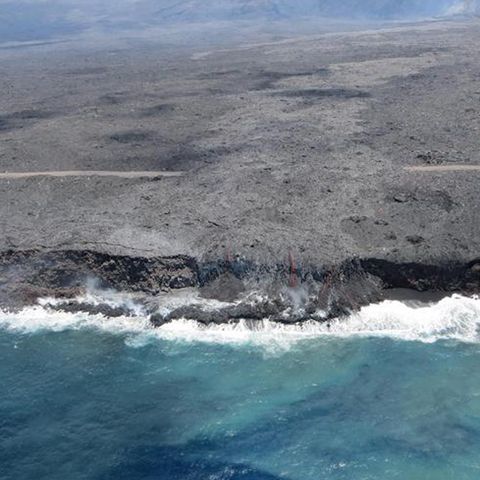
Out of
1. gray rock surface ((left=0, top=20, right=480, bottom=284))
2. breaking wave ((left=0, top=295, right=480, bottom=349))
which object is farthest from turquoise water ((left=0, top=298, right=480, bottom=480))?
gray rock surface ((left=0, top=20, right=480, bottom=284))

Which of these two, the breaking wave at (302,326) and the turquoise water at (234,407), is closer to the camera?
the turquoise water at (234,407)

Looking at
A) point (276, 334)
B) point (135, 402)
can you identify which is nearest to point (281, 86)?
point (276, 334)

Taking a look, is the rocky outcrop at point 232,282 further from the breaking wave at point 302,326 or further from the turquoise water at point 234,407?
the turquoise water at point 234,407

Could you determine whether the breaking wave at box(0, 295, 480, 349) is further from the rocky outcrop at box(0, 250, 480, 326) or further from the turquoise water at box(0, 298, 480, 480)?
the rocky outcrop at box(0, 250, 480, 326)

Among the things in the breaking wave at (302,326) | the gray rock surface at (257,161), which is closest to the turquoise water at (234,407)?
the breaking wave at (302,326)

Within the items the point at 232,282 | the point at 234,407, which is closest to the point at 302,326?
the point at 232,282
